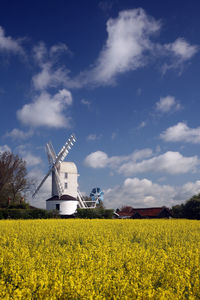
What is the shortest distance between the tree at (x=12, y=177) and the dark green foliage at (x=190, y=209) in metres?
29.6

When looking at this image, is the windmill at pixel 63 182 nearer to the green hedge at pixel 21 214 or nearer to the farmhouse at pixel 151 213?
the green hedge at pixel 21 214

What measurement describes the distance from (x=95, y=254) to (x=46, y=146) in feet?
167

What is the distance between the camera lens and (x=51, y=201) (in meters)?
51.4

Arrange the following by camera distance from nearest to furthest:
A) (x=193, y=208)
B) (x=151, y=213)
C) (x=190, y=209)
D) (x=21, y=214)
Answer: (x=21, y=214), (x=193, y=208), (x=190, y=209), (x=151, y=213)

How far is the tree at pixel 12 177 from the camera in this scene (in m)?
51.8

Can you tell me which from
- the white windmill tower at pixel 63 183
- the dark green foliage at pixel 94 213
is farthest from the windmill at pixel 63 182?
the dark green foliage at pixel 94 213

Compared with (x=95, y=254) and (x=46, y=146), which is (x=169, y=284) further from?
(x=46, y=146)

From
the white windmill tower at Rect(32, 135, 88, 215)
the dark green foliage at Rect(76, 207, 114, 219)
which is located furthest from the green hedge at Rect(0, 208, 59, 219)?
the white windmill tower at Rect(32, 135, 88, 215)

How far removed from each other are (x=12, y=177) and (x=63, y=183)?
387 inches

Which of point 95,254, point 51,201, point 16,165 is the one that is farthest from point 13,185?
point 95,254

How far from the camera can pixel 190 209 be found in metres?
45.0

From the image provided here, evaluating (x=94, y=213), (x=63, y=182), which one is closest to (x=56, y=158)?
(x=63, y=182)

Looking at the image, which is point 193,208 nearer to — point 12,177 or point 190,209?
point 190,209

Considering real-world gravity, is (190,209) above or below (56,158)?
below
